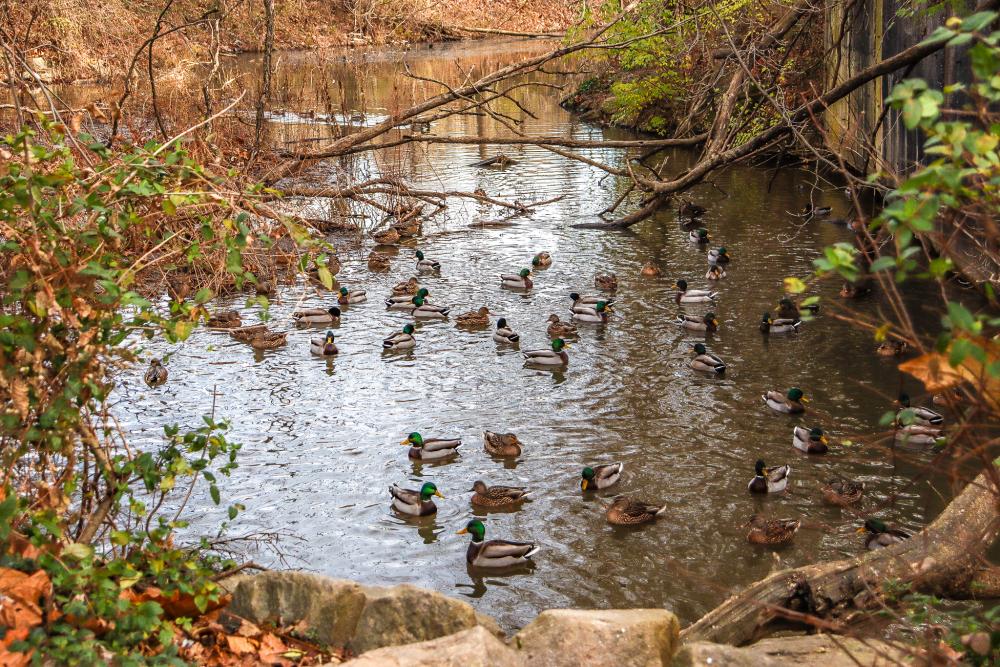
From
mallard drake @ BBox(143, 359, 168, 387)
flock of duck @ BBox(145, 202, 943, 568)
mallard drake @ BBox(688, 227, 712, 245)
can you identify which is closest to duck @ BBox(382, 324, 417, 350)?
flock of duck @ BBox(145, 202, 943, 568)

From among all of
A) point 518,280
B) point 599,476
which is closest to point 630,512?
point 599,476

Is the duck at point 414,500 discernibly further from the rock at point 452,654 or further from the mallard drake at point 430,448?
the rock at point 452,654

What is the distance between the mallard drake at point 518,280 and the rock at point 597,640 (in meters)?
10.2

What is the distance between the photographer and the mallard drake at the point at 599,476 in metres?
9.29

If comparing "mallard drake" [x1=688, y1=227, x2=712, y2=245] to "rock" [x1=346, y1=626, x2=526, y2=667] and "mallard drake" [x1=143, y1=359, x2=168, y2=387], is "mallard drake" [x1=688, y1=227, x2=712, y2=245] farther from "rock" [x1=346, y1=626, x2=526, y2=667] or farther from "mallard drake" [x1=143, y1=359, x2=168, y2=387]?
"rock" [x1=346, y1=626, x2=526, y2=667]

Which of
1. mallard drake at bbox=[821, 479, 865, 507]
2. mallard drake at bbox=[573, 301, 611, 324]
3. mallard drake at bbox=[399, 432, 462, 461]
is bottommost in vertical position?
mallard drake at bbox=[821, 479, 865, 507]

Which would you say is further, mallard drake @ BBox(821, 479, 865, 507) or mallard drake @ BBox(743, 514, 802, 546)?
mallard drake @ BBox(821, 479, 865, 507)

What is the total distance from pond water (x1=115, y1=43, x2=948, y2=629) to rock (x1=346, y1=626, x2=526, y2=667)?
108 centimetres

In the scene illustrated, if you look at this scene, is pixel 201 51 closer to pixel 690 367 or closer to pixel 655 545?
pixel 690 367

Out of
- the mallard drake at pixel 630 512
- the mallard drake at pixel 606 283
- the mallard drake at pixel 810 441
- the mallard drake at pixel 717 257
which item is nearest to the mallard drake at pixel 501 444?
the mallard drake at pixel 630 512

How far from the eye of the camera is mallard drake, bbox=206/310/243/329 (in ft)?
45.0

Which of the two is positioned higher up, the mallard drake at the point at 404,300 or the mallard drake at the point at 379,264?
the mallard drake at the point at 379,264

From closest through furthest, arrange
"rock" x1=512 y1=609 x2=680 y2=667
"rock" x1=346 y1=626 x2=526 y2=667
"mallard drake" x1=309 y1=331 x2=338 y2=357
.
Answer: "rock" x1=346 y1=626 x2=526 y2=667 < "rock" x1=512 y1=609 x2=680 y2=667 < "mallard drake" x1=309 y1=331 x2=338 y2=357

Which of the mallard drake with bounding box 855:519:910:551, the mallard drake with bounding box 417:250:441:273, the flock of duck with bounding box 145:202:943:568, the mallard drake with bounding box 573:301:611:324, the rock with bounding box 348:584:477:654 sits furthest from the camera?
the mallard drake with bounding box 417:250:441:273
